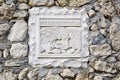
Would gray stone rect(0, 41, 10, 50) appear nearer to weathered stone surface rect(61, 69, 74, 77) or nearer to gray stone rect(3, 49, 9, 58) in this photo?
gray stone rect(3, 49, 9, 58)

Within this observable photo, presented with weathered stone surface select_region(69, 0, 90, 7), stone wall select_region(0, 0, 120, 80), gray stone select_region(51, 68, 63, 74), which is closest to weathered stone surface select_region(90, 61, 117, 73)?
stone wall select_region(0, 0, 120, 80)

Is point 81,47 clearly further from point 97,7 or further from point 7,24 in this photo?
point 7,24

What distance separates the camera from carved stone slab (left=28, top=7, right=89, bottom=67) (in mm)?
2734

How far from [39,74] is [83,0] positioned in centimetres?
75

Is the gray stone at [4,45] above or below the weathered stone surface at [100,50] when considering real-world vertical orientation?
above

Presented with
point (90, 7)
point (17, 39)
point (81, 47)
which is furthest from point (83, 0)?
point (17, 39)

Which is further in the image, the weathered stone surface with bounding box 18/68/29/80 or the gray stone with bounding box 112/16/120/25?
the gray stone with bounding box 112/16/120/25

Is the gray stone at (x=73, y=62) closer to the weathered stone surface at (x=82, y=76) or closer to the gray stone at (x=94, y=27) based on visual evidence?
the weathered stone surface at (x=82, y=76)

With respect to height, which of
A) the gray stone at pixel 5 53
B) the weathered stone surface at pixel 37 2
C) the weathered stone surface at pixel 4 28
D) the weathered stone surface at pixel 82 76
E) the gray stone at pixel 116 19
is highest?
the weathered stone surface at pixel 37 2

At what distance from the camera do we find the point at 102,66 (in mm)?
2760

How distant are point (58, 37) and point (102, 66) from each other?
0.46 meters

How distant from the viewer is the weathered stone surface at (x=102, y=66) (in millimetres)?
2754

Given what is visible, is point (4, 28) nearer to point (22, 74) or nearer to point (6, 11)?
point (6, 11)

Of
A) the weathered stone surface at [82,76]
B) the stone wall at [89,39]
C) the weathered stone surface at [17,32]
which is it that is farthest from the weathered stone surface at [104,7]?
the weathered stone surface at [17,32]
